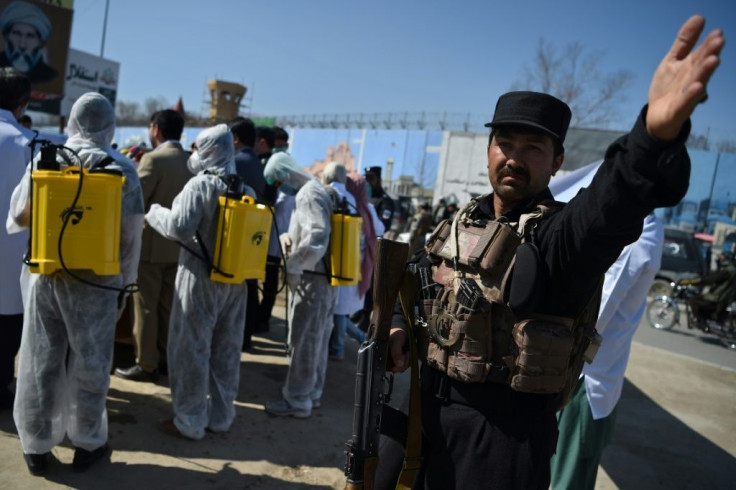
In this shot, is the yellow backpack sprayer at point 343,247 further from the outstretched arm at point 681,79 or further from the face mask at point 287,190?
the outstretched arm at point 681,79

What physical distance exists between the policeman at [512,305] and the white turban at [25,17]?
33.6 feet

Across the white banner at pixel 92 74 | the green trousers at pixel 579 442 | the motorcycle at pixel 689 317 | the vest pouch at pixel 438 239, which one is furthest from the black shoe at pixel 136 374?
the white banner at pixel 92 74

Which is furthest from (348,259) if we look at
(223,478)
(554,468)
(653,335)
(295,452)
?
(653,335)

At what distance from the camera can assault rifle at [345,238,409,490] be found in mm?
1997

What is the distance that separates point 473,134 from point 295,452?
2570cm

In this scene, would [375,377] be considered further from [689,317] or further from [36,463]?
[689,317]

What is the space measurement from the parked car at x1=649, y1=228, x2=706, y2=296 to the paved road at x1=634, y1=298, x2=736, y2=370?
7.19ft

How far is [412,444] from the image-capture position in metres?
2.02

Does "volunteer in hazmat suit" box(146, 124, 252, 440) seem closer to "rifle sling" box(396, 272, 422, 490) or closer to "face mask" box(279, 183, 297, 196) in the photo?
"rifle sling" box(396, 272, 422, 490)

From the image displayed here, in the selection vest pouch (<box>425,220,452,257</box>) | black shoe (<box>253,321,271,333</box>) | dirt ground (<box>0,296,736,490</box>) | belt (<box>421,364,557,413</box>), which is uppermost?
vest pouch (<box>425,220,452,257</box>)

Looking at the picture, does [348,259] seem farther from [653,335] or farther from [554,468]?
[653,335]

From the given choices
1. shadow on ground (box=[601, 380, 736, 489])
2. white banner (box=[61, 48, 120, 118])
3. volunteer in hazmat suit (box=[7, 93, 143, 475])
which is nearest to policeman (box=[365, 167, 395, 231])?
shadow on ground (box=[601, 380, 736, 489])

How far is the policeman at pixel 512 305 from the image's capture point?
5.51 ft

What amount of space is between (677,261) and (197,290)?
518 inches
